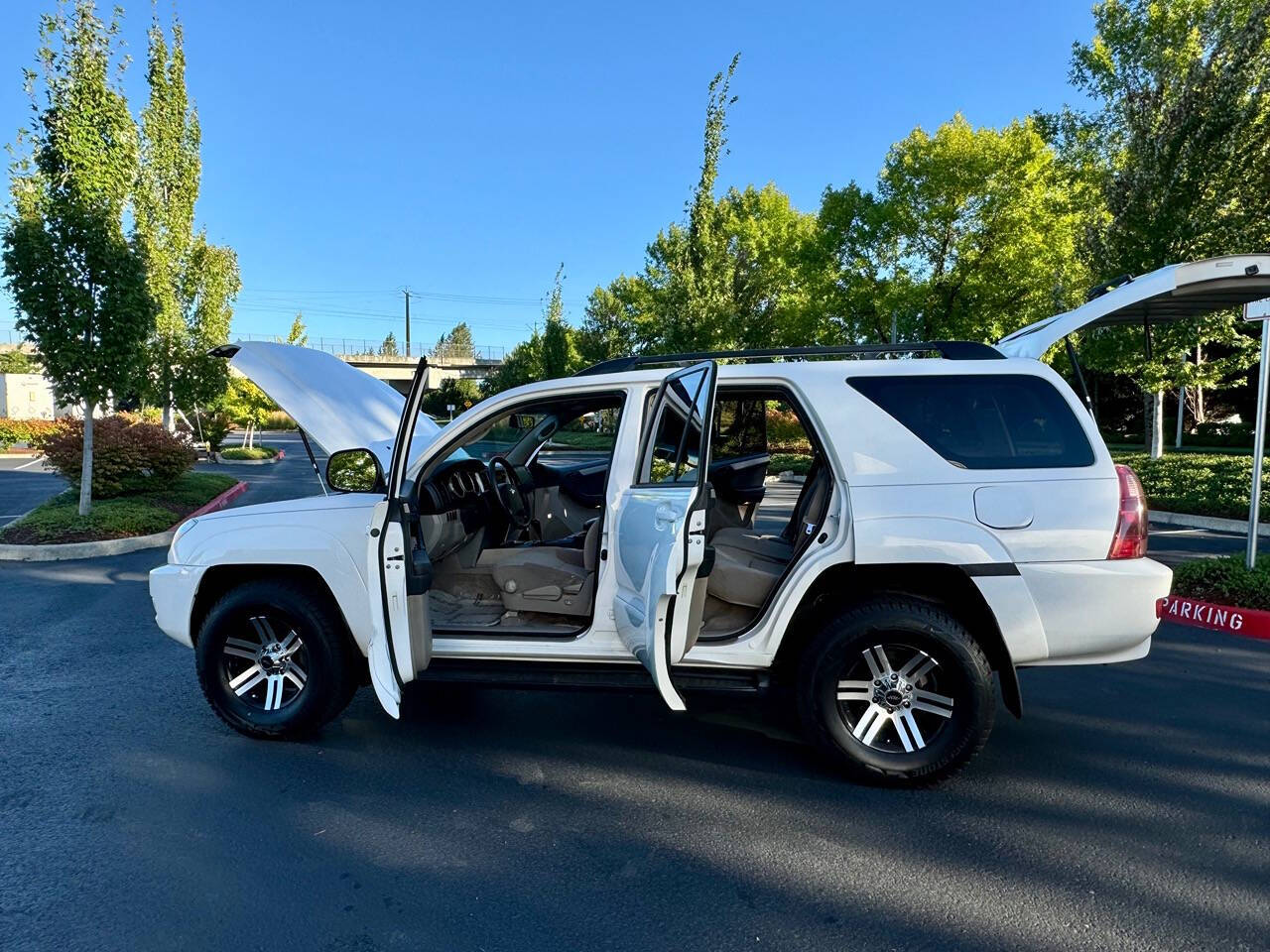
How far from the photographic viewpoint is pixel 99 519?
977 cm

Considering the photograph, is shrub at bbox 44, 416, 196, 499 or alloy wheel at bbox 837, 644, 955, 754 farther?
shrub at bbox 44, 416, 196, 499

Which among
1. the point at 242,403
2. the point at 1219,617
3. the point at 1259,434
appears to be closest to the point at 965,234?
the point at 1259,434

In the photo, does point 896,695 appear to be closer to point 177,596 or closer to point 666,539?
point 666,539

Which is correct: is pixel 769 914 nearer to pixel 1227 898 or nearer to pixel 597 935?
pixel 597 935

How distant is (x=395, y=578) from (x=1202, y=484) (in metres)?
12.5

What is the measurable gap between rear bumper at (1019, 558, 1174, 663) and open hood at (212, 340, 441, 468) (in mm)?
3308

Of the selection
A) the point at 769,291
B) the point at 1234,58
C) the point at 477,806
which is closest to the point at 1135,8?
the point at 1234,58

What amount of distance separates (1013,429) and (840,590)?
1.09 meters

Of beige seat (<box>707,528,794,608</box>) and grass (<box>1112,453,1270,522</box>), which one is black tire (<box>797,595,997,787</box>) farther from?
grass (<box>1112,453,1270,522</box>)

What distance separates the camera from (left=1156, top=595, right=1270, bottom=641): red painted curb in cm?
584

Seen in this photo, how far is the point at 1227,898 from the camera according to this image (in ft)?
8.77

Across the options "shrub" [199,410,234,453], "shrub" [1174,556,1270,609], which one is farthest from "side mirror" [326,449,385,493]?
"shrub" [199,410,234,453]

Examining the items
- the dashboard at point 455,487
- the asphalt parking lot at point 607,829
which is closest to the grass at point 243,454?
the asphalt parking lot at point 607,829

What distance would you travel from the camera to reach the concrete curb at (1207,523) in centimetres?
1019
